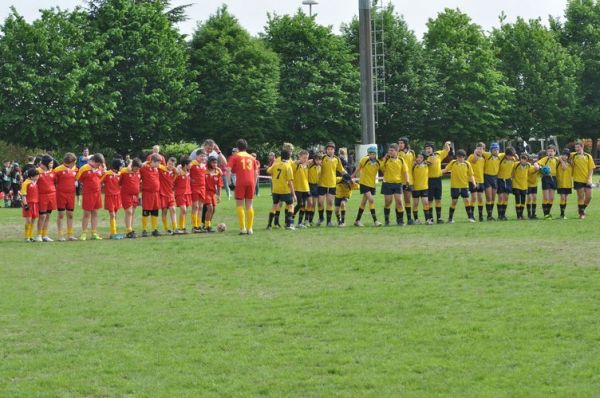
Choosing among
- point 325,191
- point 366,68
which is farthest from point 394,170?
point 366,68

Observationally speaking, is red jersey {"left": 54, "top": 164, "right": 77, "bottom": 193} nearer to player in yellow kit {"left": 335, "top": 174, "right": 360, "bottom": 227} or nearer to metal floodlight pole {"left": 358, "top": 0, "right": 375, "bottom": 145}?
player in yellow kit {"left": 335, "top": 174, "right": 360, "bottom": 227}

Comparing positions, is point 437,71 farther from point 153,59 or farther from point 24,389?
point 24,389

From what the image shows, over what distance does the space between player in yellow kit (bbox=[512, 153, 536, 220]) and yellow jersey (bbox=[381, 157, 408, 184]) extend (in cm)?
333

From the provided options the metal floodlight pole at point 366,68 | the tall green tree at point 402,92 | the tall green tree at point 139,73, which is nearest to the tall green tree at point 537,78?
the tall green tree at point 402,92

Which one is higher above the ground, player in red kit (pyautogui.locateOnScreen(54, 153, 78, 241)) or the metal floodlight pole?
the metal floodlight pole

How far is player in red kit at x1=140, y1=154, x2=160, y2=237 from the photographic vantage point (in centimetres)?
2402

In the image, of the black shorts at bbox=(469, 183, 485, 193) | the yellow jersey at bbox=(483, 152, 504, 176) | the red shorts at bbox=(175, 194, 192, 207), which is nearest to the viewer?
the red shorts at bbox=(175, 194, 192, 207)

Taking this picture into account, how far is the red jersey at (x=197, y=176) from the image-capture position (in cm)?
2522

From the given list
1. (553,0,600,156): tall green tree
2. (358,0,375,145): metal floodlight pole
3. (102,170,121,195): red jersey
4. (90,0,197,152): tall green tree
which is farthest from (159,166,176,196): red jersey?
(553,0,600,156): tall green tree

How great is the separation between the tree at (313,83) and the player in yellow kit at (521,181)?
3778 centimetres

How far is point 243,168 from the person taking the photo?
2327 cm

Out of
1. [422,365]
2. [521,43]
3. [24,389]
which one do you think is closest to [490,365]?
[422,365]

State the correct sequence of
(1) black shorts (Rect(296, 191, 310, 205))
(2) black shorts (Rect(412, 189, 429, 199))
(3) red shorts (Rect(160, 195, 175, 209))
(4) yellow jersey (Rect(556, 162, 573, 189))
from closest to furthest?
(3) red shorts (Rect(160, 195, 175, 209))
(1) black shorts (Rect(296, 191, 310, 205))
(2) black shorts (Rect(412, 189, 429, 199))
(4) yellow jersey (Rect(556, 162, 573, 189))

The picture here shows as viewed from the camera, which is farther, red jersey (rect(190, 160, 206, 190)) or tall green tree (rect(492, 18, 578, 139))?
tall green tree (rect(492, 18, 578, 139))
